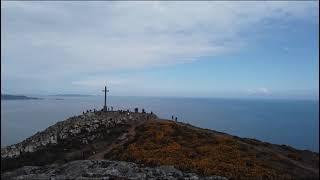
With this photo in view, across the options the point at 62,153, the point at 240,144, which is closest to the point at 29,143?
the point at 62,153

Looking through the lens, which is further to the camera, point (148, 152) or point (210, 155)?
point (148, 152)

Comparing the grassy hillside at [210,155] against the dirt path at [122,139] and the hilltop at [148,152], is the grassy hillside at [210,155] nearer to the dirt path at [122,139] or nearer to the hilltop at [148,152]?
the hilltop at [148,152]

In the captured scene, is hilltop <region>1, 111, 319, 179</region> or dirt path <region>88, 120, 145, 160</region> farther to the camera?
dirt path <region>88, 120, 145, 160</region>

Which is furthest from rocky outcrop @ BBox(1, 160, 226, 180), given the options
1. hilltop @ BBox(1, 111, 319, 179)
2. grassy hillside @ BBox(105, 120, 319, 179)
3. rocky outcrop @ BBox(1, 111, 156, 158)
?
rocky outcrop @ BBox(1, 111, 156, 158)

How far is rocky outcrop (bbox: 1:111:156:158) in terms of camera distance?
187 feet

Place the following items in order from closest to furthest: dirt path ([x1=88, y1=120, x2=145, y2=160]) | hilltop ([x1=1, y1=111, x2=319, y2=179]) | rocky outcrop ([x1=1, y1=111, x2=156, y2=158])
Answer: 1. hilltop ([x1=1, y1=111, x2=319, y2=179])
2. dirt path ([x1=88, y1=120, x2=145, y2=160])
3. rocky outcrop ([x1=1, y1=111, x2=156, y2=158])

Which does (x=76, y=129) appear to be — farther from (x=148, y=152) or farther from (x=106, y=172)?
(x=106, y=172)

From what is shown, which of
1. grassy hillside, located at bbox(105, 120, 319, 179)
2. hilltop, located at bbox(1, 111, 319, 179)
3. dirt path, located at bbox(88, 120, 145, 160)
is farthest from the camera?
dirt path, located at bbox(88, 120, 145, 160)

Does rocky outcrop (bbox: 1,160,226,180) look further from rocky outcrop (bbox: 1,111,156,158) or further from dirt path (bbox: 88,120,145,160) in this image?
rocky outcrop (bbox: 1,111,156,158)

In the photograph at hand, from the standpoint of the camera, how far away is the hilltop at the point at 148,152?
40812 mm

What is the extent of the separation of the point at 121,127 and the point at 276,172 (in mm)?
25909

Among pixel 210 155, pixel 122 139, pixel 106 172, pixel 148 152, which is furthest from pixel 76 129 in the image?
pixel 106 172

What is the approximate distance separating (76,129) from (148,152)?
16840mm

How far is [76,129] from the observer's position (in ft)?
199
